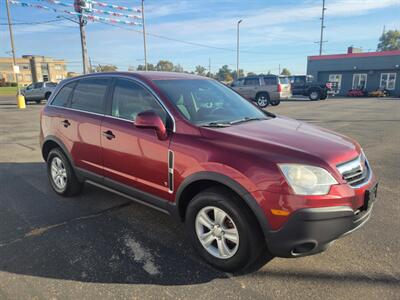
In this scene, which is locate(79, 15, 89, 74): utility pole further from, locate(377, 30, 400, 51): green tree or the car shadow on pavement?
locate(377, 30, 400, 51): green tree

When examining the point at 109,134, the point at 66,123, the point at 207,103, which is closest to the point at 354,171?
the point at 207,103

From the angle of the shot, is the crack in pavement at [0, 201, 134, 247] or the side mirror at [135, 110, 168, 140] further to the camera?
the crack in pavement at [0, 201, 134, 247]

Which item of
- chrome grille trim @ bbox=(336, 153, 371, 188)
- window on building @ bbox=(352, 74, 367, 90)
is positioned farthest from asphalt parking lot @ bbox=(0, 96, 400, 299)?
window on building @ bbox=(352, 74, 367, 90)

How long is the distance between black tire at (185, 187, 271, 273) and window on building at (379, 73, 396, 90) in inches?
1599

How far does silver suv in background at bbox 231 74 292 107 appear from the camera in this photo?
792 inches

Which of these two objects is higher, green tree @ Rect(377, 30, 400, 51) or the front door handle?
green tree @ Rect(377, 30, 400, 51)

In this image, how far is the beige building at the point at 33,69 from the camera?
98.3m

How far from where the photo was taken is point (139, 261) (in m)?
2.99

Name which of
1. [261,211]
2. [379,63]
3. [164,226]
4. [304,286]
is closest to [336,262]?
[304,286]

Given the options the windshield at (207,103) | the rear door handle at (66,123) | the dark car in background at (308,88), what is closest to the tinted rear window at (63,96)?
the rear door handle at (66,123)

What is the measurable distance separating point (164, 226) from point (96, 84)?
2.01m

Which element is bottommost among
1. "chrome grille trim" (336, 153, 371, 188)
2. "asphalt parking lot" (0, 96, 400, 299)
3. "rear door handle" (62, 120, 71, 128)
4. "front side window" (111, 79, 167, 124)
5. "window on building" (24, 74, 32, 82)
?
"asphalt parking lot" (0, 96, 400, 299)

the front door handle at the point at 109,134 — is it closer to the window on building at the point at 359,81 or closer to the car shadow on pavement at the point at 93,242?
the car shadow on pavement at the point at 93,242

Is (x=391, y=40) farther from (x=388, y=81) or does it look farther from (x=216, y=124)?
(x=216, y=124)
